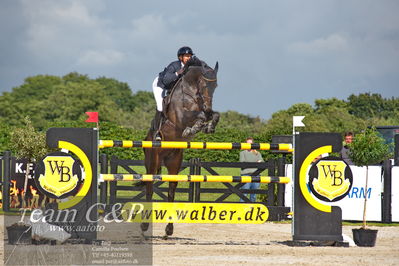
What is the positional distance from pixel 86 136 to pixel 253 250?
7.79 ft

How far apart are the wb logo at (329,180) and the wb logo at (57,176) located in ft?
9.46

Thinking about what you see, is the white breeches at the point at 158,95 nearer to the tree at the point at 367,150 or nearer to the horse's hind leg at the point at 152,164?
the horse's hind leg at the point at 152,164

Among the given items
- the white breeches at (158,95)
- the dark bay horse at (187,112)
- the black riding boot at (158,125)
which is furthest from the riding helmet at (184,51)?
the black riding boot at (158,125)

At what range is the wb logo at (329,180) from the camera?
829 centimetres

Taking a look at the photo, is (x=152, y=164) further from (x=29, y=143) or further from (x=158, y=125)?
(x=29, y=143)

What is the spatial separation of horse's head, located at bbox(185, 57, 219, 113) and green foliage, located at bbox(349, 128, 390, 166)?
2.23 m

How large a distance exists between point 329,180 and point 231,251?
62.3 inches

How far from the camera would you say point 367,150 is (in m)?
9.39

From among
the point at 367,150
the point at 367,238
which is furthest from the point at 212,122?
the point at 367,238

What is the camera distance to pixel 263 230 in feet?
36.8

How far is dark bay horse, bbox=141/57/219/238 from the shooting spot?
886 cm

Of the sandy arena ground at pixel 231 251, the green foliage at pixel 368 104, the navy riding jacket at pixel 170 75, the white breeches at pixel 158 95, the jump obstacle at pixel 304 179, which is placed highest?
the green foliage at pixel 368 104

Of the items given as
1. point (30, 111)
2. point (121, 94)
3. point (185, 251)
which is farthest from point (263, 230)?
point (121, 94)

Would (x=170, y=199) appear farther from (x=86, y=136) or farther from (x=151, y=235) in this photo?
(x=86, y=136)
